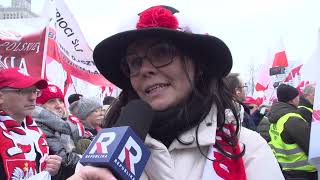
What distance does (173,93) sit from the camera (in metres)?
1.55

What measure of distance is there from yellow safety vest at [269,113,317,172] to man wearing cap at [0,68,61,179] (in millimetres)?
2677

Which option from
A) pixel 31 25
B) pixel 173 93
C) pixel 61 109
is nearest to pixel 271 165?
pixel 173 93

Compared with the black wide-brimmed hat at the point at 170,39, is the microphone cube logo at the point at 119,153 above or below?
below

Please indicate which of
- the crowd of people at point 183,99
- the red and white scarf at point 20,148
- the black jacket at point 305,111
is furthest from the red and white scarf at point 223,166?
the black jacket at point 305,111

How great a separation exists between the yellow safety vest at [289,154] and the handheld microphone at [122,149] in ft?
13.4

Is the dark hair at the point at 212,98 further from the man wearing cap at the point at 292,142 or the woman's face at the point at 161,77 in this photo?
the man wearing cap at the point at 292,142

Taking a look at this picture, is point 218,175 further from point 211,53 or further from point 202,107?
point 211,53

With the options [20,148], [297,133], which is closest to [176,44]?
[20,148]

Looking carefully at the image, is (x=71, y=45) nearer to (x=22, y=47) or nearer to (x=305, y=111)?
(x=22, y=47)

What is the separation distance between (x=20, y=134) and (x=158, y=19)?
223 centimetres

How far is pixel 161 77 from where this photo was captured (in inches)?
60.7

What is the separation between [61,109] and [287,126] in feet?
7.88

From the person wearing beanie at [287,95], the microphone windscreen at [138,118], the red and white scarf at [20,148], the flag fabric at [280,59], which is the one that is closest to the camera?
the microphone windscreen at [138,118]

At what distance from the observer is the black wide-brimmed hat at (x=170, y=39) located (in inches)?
60.6
